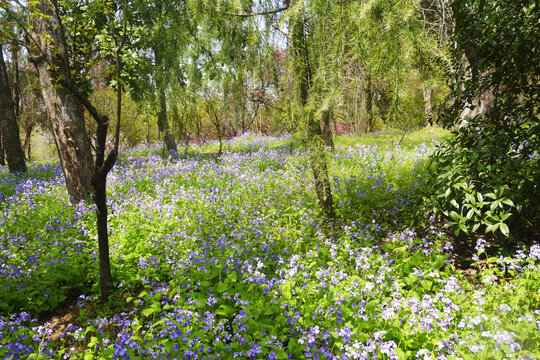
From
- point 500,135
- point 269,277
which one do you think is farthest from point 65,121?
point 500,135

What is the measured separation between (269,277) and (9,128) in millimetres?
10711

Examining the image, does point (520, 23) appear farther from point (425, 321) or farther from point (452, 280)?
point (425, 321)

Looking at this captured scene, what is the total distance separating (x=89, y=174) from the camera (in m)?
6.27

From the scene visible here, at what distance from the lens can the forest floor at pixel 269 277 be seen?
8.30ft

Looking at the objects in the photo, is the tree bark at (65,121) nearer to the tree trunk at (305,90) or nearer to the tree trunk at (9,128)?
the tree trunk at (305,90)

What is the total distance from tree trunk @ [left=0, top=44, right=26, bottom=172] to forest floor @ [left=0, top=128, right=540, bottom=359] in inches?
130

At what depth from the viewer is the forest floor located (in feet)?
8.30

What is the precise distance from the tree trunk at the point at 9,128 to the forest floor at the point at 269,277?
330 cm

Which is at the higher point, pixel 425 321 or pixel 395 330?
pixel 425 321

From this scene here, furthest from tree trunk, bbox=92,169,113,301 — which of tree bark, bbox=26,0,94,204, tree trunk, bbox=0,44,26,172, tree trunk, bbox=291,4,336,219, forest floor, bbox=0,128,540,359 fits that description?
tree trunk, bbox=0,44,26,172

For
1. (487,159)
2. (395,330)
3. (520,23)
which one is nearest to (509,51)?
(520,23)

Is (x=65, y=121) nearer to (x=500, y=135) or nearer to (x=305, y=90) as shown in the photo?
(x=305, y=90)

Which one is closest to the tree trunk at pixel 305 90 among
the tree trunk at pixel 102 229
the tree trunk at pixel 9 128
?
the tree trunk at pixel 102 229

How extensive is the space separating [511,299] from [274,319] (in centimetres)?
227
